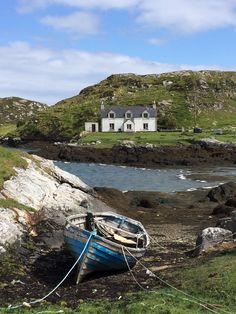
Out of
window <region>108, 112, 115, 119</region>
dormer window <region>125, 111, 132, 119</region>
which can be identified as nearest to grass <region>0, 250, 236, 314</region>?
dormer window <region>125, 111, 132, 119</region>

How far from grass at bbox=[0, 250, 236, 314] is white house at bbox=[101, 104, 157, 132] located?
134 meters

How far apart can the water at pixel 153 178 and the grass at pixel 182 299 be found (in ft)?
139

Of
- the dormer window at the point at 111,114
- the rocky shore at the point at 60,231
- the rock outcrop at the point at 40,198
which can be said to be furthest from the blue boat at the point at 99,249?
the dormer window at the point at 111,114

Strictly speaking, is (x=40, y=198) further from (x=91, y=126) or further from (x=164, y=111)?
(x=164, y=111)

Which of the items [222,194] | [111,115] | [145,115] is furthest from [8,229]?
[145,115]

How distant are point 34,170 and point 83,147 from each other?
267ft

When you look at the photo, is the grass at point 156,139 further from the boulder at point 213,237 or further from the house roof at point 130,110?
the boulder at point 213,237

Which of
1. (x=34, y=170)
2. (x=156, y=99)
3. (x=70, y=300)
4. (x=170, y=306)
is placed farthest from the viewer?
(x=156, y=99)

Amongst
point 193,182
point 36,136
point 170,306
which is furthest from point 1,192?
point 36,136

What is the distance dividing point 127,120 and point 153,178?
77.7 m

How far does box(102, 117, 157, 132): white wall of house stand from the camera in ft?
500

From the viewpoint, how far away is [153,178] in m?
75.2

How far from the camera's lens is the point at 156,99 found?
595 feet

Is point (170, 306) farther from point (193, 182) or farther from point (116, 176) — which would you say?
point (116, 176)
